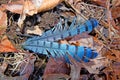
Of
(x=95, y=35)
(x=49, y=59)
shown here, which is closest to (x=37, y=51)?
(x=49, y=59)

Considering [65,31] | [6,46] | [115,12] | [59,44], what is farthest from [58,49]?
[115,12]

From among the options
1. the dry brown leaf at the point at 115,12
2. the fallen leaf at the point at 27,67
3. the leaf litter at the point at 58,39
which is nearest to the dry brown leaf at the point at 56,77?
the leaf litter at the point at 58,39

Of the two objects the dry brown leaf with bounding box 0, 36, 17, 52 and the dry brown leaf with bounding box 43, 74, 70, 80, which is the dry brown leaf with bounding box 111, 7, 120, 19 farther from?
the dry brown leaf with bounding box 0, 36, 17, 52

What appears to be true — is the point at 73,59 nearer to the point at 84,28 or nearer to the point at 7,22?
the point at 84,28

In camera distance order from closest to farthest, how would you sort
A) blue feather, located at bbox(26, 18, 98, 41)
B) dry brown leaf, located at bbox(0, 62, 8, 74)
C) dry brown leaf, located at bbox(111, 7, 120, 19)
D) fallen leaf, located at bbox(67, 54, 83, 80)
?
fallen leaf, located at bbox(67, 54, 83, 80), dry brown leaf, located at bbox(0, 62, 8, 74), blue feather, located at bbox(26, 18, 98, 41), dry brown leaf, located at bbox(111, 7, 120, 19)

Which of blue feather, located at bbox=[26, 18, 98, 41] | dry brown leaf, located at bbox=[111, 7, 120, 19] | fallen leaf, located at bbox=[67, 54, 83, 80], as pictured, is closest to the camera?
fallen leaf, located at bbox=[67, 54, 83, 80]

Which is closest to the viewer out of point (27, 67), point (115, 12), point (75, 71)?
point (75, 71)

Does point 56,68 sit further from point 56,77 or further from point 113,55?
point 113,55

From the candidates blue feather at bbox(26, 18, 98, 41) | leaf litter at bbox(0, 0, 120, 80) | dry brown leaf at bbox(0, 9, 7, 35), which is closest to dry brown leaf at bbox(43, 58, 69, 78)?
leaf litter at bbox(0, 0, 120, 80)
